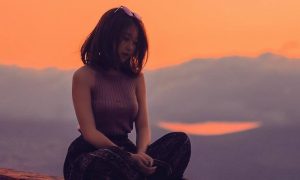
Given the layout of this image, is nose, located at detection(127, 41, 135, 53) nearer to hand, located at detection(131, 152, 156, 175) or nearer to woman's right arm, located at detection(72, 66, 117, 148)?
woman's right arm, located at detection(72, 66, 117, 148)

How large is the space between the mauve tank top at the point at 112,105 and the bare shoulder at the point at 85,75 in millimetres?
38

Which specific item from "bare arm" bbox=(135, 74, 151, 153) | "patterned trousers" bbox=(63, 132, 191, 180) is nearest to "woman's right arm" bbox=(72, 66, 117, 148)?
"patterned trousers" bbox=(63, 132, 191, 180)

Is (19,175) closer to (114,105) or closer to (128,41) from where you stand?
(114,105)

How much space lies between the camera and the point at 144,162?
10.0 feet

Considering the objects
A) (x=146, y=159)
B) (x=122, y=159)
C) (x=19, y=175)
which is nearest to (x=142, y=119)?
(x=146, y=159)

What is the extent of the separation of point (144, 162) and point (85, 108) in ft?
1.59

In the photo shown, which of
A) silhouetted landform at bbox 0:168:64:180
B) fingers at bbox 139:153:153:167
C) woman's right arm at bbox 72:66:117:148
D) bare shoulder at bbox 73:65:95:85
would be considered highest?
bare shoulder at bbox 73:65:95:85

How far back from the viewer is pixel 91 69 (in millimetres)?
3287

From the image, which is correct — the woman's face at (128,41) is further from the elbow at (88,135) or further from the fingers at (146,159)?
the fingers at (146,159)

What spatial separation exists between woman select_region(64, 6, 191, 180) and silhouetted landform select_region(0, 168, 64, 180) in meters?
2.10

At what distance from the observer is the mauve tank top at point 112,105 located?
3.22 metres

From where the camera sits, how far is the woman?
3.14 metres

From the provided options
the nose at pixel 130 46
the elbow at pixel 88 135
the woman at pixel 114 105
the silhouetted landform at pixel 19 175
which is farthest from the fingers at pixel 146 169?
the silhouetted landform at pixel 19 175

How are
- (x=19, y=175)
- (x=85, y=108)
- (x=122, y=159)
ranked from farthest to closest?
1. (x=19, y=175)
2. (x=85, y=108)
3. (x=122, y=159)
